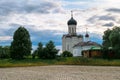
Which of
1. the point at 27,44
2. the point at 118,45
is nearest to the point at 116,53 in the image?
the point at 118,45

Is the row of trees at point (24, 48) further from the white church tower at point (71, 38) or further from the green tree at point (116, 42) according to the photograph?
the white church tower at point (71, 38)

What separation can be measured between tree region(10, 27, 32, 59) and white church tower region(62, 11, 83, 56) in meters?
43.0

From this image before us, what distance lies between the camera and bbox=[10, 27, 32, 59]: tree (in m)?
89.8

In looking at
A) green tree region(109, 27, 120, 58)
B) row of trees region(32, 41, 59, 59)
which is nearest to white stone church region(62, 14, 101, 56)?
row of trees region(32, 41, 59, 59)

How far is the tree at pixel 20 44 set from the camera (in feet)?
294

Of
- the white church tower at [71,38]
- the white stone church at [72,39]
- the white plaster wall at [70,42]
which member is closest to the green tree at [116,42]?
the white stone church at [72,39]

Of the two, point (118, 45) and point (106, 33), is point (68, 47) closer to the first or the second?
point (106, 33)

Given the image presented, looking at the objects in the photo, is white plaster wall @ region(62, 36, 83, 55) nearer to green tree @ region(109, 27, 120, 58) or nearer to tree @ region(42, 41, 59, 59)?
tree @ region(42, 41, 59, 59)

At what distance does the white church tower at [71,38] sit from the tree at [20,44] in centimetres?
4298

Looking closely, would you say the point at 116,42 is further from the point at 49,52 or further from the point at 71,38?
the point at 71,38

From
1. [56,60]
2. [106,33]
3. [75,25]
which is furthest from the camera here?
[75,25]

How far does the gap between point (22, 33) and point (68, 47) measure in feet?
152

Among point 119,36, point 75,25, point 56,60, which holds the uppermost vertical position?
point 75,25

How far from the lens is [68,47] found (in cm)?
13762
